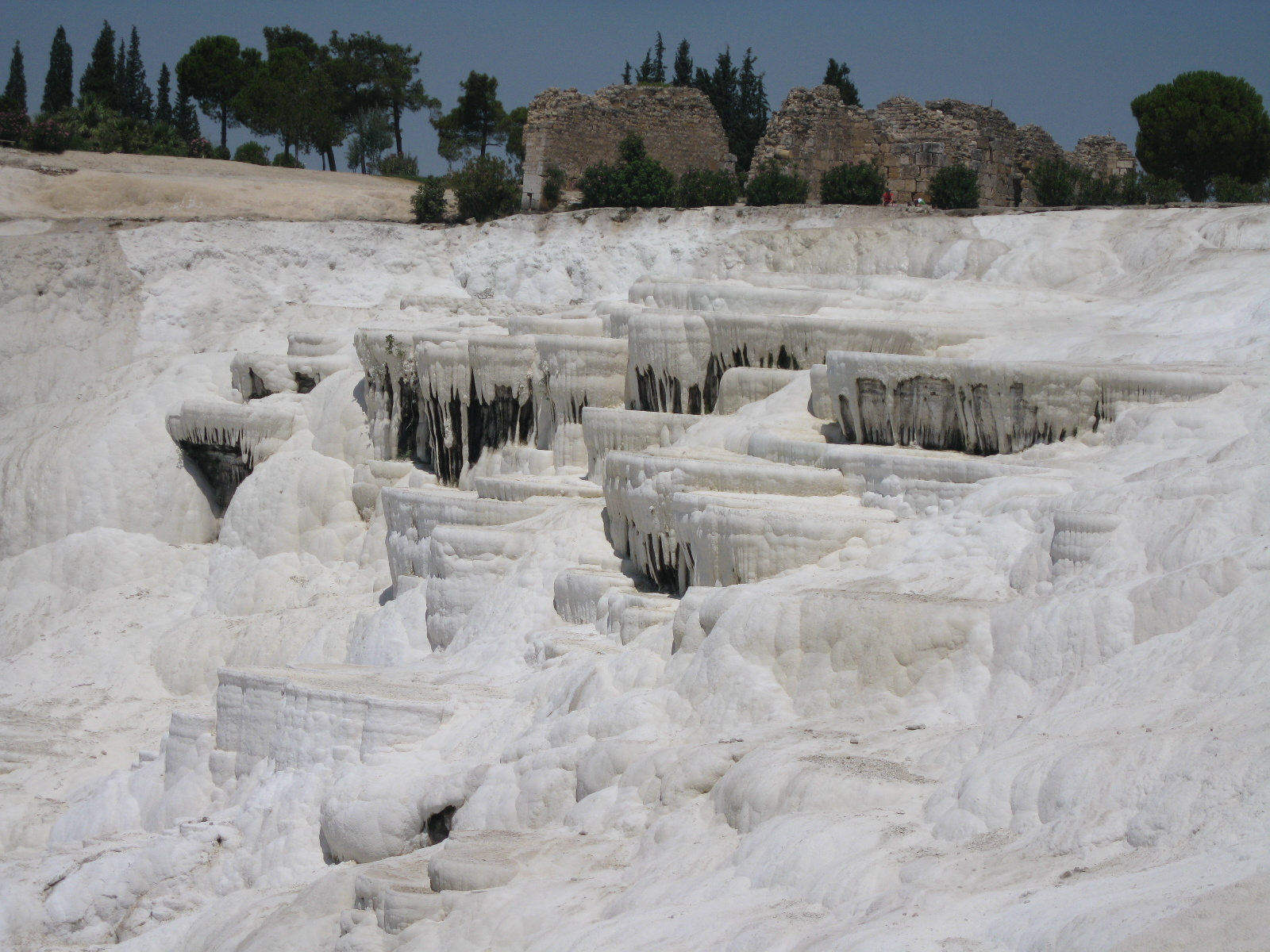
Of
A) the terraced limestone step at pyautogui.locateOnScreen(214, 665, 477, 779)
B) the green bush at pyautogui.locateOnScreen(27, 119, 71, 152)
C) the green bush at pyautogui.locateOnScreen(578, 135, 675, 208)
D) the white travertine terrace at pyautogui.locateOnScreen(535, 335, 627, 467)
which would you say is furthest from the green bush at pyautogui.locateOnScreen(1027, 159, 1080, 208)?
the green bush at pyautogui.locateOnScreen(27, 119, 71, 152)

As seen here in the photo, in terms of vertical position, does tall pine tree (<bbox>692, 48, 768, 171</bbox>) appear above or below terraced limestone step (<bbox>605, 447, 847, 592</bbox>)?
above

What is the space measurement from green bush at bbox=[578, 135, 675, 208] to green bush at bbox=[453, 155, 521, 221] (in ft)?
4.39

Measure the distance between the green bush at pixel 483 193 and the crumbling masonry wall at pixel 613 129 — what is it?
22.9 inches

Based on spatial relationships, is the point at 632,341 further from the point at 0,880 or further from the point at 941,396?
the point at 0,880

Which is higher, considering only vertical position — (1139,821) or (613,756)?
(1139,821)

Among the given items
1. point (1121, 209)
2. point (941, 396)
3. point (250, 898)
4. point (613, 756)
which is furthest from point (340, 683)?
point (1121, 209)

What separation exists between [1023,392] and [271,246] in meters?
14.3

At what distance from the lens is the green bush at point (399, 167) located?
1391 inches

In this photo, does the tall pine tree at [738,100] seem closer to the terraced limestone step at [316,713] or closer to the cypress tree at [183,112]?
the cypress tree at [183,112]

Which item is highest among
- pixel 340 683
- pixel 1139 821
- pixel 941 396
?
pixel 941 396

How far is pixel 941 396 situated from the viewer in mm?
11367

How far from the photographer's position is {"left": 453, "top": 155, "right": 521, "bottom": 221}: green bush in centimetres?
2380

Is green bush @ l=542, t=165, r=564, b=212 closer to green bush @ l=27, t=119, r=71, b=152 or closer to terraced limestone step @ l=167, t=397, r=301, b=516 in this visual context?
terraced limestone step @ l=167, t=397, r=301, b=516

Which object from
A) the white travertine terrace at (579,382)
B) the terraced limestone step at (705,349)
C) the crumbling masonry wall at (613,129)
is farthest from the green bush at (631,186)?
the terraced limestone step at (705,349)
